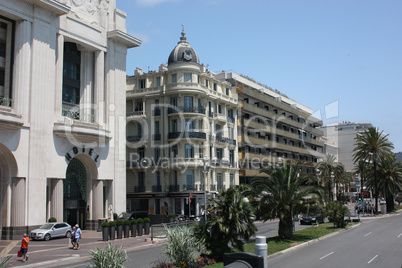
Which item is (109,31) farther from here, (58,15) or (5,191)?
(5,191)

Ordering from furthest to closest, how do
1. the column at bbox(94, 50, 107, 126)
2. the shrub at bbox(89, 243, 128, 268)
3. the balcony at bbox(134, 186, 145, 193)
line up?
the balcony at bbox(134, 186, 145, 193)
the column at bbox(94, 50, 107, 126)
the shrub at bbox(89, 243, 128, 268)

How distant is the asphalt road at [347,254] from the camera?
18.4 meters

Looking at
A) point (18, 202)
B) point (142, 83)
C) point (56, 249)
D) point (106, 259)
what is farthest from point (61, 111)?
point (106, 259)

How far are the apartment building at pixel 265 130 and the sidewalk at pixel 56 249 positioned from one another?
29.3 meters

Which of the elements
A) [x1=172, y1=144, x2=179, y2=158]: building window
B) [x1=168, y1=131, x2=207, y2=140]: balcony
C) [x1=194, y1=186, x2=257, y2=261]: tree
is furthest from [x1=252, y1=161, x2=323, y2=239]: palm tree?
[x1=172, y1=144, x2=179, y2=158]: building window

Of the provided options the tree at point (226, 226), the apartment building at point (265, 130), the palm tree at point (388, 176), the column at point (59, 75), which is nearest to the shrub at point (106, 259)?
the tree at point (226, 226)

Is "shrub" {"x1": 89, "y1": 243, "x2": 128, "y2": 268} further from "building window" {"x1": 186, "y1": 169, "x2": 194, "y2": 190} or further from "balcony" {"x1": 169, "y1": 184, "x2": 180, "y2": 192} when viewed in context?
"balcony" {"x1": 169, "y1": 184, "x2": 180, "y2": 192}

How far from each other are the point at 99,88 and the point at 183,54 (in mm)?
17609

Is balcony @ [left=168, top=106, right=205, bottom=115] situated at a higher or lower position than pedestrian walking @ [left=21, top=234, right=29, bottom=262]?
higher

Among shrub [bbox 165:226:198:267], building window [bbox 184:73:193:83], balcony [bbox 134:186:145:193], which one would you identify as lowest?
shrub [bbox 165:226:198:267]

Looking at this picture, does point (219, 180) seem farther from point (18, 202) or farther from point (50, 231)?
point (18, 202)

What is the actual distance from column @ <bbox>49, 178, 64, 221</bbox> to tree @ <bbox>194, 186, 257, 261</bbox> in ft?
68.1

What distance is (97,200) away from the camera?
3931cm

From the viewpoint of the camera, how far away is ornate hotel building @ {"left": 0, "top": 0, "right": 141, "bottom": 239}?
3159 centimetres
